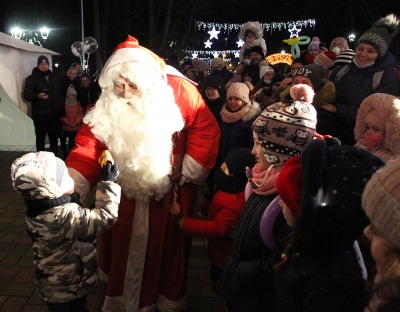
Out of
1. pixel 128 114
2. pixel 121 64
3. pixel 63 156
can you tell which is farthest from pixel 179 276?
pixel 63 156

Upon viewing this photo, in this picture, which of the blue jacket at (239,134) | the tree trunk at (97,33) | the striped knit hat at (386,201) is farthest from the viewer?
the tree trunk at (97,33)

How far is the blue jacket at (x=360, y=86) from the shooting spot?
3117 mm

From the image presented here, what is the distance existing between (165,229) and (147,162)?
500 millimetres

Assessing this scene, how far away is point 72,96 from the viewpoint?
7176 mm

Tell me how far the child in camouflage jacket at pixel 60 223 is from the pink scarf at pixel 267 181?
86 cm

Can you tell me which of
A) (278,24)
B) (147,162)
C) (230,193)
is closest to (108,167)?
(147,162)

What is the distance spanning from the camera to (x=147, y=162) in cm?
245

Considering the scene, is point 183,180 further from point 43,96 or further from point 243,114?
point 43,96

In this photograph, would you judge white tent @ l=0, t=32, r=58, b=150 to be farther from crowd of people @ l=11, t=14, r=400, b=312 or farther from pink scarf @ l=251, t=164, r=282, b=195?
pink scarf @ l=251, t=164, r=282, b=195

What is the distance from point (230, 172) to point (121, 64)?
1.04m

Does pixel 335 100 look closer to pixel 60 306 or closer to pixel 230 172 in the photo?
pixel 230 172

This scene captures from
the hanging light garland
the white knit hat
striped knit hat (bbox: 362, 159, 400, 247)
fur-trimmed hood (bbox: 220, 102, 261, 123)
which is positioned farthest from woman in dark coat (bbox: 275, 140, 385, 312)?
the hanging light garland

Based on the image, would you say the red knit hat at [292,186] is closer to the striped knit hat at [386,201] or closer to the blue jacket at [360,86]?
the striped knit hat at [386,201]

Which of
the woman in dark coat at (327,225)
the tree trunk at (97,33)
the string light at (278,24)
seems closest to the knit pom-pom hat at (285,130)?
the woman in dark coat at (327,225)
